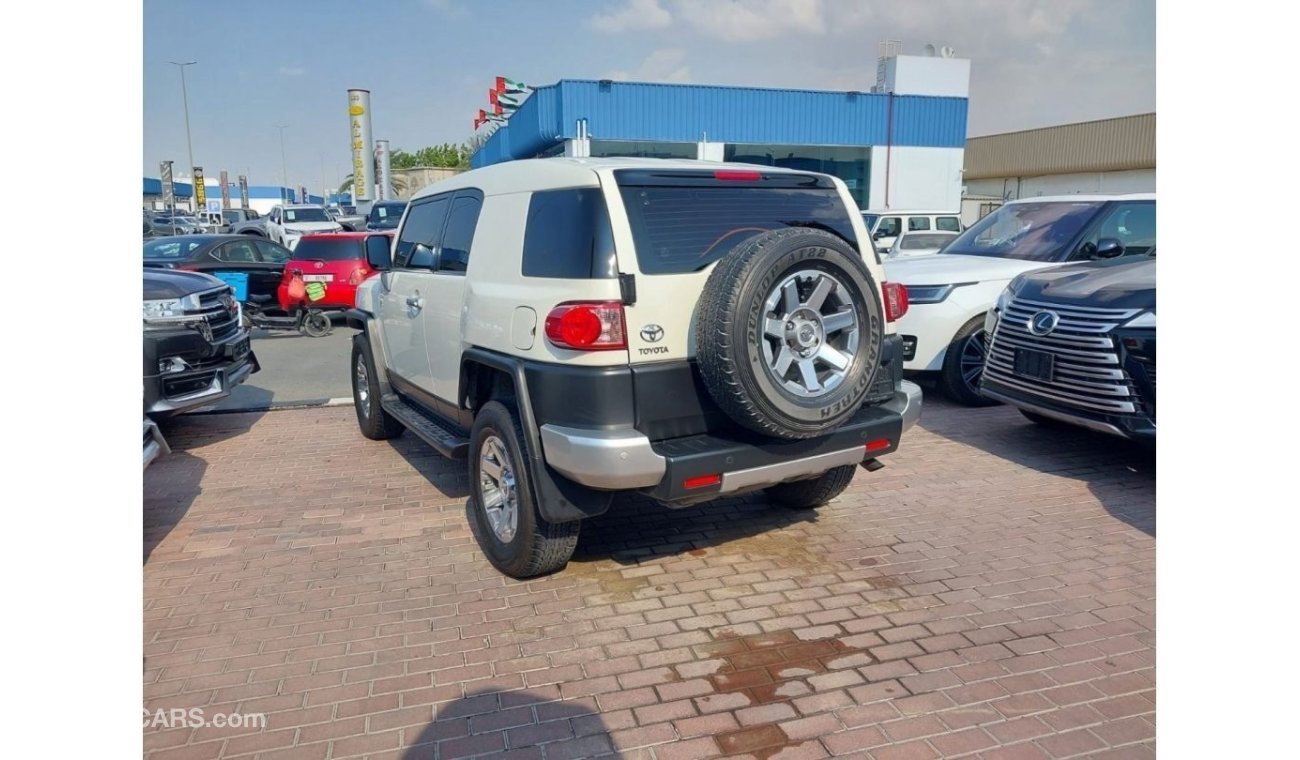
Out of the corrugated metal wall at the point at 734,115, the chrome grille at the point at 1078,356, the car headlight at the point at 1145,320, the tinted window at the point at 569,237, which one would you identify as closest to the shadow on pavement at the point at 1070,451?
the chrome grille at the point at 1078,356

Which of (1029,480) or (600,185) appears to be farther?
(1029,480)

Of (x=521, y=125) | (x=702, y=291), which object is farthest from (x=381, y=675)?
(x=521, y=125)

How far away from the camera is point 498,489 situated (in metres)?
4.34

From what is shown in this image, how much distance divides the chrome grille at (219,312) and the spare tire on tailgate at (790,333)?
186 inches

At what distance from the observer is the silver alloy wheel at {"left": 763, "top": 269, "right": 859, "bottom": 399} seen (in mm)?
3676

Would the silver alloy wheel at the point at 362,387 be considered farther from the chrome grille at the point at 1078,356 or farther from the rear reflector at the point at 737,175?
the chrome grille at the point at 1078,356

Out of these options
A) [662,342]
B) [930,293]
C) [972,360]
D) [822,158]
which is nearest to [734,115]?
[822,158]

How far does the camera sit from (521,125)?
31500 millimetres

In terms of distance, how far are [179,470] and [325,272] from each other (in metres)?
7.40

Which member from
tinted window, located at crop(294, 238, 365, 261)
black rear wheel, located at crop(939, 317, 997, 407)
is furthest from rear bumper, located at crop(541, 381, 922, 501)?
tinted window, located at crop(294, 238, 365, 261)

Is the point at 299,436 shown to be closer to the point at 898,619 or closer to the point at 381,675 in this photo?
the point at 381,675

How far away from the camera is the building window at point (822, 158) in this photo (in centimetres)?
2878

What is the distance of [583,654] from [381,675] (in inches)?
31.6
